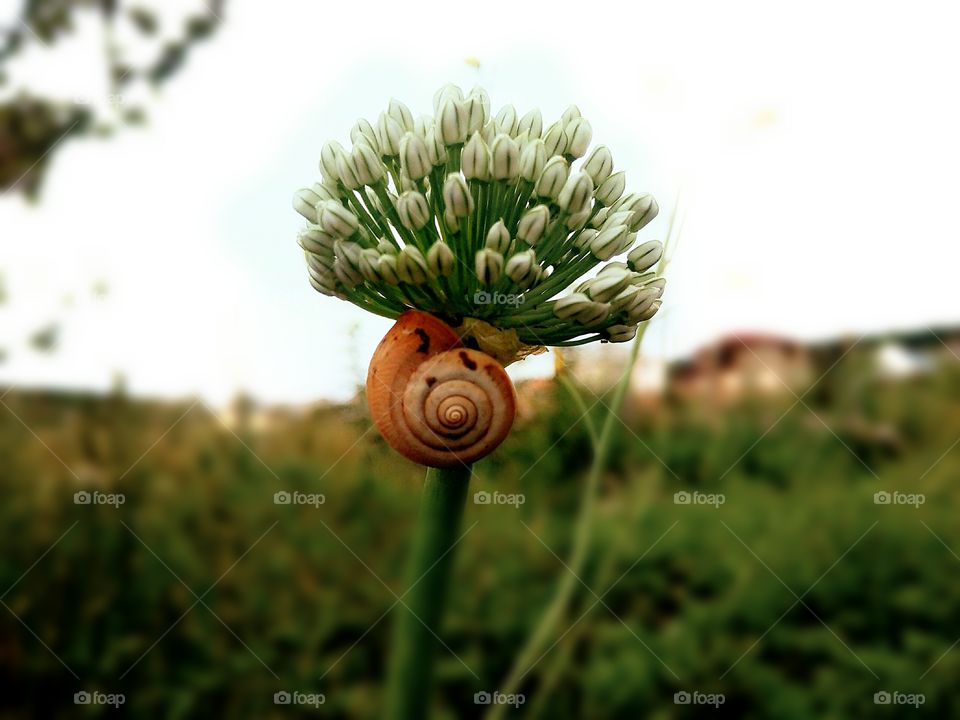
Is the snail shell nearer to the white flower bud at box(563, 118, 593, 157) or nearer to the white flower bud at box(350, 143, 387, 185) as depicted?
the white flower bud at box(350, 143, 387, 185)

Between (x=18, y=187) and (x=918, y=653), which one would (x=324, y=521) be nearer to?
(x=18, y=187)

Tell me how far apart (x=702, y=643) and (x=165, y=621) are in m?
2.11

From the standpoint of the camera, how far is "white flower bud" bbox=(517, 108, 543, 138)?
4.91 feet

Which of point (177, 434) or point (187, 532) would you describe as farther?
point (177, 434)

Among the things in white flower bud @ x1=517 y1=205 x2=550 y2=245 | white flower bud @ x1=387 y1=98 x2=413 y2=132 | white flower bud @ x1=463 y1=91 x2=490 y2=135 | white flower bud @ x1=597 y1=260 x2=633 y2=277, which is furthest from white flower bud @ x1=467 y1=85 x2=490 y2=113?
white flower bud @ x1=597 y1=260 x2=633 y2=277

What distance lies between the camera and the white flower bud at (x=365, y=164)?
1.43 meters

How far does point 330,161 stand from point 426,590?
71cm

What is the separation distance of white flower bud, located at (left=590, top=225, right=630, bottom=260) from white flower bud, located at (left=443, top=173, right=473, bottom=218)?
0.20 metres

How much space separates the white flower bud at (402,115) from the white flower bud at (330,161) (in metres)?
0.10

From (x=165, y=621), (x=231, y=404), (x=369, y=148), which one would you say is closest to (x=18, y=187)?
(x=231, y=404)

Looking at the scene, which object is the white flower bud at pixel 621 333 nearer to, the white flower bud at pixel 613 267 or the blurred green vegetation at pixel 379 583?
the white flower bud at pixel 613 267

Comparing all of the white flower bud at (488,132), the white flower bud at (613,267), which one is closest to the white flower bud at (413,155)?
the white flower bud at (488,132)

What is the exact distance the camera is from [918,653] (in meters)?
3.54

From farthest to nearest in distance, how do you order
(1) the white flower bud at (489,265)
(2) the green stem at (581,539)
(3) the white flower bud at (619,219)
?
(2) the green stem at (581,539), (3) the white flower bud at (619,219), (1) the white flower bud at (489,265)
